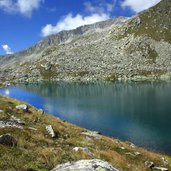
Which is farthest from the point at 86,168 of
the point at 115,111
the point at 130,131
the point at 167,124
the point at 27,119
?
the point at 115,111

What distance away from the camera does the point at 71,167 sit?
42.2 ft

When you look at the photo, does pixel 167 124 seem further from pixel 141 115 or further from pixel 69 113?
pixel 69 113

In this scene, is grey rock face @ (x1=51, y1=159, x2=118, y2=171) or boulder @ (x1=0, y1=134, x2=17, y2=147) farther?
boulder @ (x1=0, y1=134, x2=17, y2=147)

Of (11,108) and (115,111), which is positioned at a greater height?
(11,108)

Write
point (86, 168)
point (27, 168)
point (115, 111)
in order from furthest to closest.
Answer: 1. point (115, 111)
2. point (27, 168)
3. point (86, 168)

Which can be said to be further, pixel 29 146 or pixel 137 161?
pixel 137 161

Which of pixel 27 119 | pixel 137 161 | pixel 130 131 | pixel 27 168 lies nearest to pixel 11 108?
pixel 27 119

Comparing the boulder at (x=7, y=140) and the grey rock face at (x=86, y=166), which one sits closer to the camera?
the grey rock face at (x=86, y=166)

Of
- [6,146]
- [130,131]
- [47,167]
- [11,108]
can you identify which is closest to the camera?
[47,167]

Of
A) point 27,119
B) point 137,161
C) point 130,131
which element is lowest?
point 130,131

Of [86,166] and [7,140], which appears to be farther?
[7,140]

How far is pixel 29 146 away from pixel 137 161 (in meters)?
11.3

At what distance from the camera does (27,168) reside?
14.4 meters

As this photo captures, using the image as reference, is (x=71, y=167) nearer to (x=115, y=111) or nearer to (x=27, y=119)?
(x=27, y=119)
